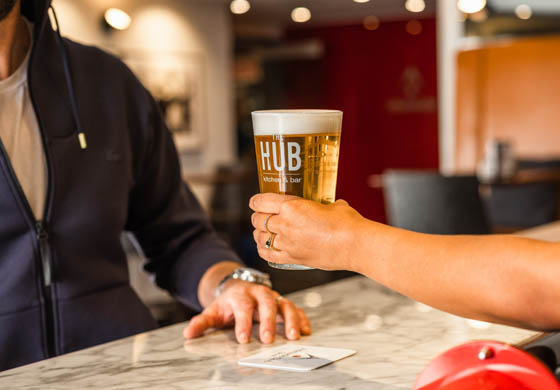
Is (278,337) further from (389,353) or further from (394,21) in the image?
(394,21)

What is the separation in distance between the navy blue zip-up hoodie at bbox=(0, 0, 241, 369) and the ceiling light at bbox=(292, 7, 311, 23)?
8640 mm

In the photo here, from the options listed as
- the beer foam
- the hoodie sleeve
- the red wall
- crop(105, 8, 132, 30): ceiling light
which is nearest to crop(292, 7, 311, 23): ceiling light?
the red wall

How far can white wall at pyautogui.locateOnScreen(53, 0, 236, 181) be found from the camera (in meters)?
7.54

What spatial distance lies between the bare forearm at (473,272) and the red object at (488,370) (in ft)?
0.12

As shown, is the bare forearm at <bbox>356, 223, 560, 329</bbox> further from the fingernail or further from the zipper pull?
the zipper pull

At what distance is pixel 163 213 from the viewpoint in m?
1.51

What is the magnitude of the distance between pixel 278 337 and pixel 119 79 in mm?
659

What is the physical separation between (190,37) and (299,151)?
26.9 ft

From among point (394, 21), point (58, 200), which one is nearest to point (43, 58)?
point (58, 200)

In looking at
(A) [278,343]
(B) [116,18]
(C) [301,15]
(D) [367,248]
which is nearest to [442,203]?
(A) [278,343]

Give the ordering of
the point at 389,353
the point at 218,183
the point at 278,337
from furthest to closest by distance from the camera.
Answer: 1. the point at 218,183
2. the point at 278,337
3. the point at 389,353

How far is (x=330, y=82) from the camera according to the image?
11.3 m

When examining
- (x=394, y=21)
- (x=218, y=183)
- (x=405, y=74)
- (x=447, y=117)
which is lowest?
(x=218, y=183)

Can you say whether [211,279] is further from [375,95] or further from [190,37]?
[375,95]
